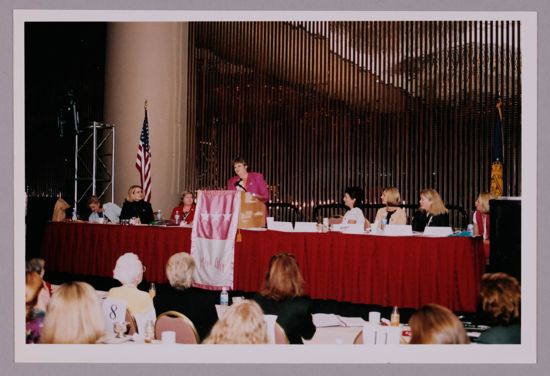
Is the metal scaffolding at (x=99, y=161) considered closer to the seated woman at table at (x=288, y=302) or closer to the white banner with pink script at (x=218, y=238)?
the white banner with pink script at (x=218, y=238)

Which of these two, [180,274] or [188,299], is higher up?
[180,274]

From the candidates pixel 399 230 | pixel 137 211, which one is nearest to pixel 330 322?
pixel 399 230

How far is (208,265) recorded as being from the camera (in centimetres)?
689

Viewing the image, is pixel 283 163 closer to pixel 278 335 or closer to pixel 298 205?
pixel 298 205

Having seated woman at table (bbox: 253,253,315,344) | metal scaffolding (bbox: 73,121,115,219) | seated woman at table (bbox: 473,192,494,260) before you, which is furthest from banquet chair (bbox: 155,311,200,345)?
metal scaffolding (bbox: 73,121,115,219)

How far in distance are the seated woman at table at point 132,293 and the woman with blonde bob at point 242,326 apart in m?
1.04

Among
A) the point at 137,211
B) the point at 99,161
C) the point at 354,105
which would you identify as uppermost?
the point at 354,105

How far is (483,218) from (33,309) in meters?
5.31

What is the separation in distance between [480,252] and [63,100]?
27.8ft

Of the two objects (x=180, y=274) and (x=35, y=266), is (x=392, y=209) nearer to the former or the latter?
(x=180, y=274)

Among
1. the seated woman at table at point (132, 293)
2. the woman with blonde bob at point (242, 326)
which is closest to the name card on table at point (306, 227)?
the seated woman at table at point (132, 293)

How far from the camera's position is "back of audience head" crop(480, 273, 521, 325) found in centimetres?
332

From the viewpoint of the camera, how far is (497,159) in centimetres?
857

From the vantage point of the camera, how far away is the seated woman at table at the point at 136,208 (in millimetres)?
8578
